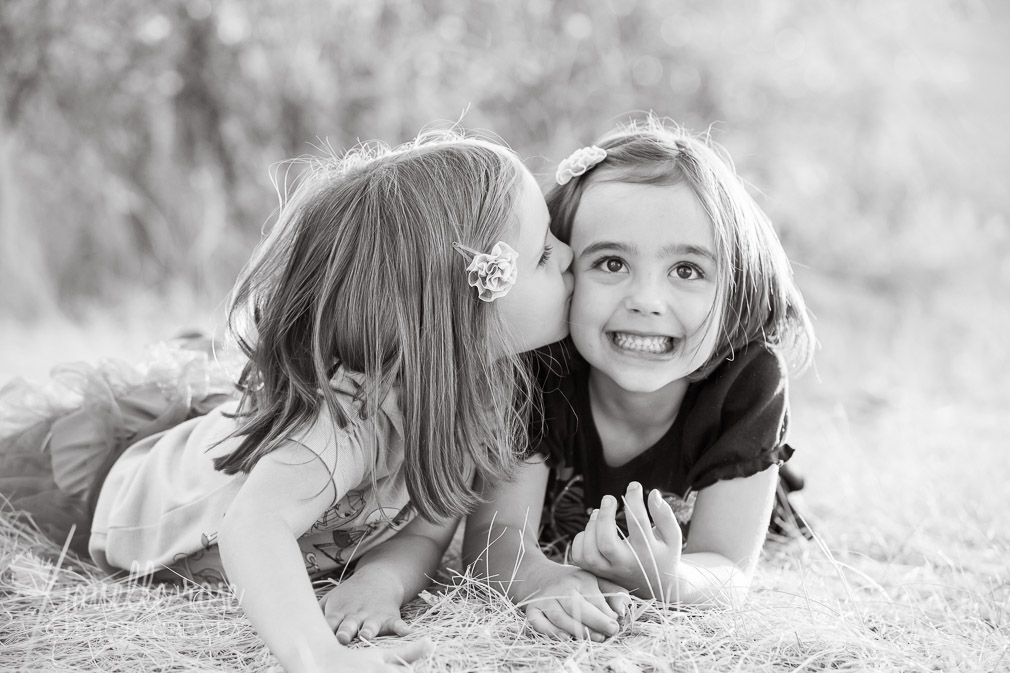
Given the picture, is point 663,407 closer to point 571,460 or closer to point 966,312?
point 571,460

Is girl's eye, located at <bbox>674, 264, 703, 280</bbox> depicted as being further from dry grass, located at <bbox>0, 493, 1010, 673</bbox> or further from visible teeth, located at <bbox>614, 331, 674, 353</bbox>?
dry grass, located at <bbox>0, 493, 1010, 673</bbox>

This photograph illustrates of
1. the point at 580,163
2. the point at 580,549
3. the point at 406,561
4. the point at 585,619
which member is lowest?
the point at 406,561

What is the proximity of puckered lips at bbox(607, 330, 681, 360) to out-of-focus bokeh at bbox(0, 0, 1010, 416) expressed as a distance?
2.98 meters

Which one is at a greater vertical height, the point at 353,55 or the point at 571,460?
the point at 353,55

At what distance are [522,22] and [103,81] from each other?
2378 millimetres

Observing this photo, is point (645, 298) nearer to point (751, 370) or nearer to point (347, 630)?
point (751, 370)

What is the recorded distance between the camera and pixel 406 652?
4.54 feet

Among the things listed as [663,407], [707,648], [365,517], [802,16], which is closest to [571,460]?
[663,407]

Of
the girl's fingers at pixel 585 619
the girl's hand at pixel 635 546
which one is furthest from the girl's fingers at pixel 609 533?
the girl's fingers at pixel 585 619

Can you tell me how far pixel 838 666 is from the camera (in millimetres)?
1523

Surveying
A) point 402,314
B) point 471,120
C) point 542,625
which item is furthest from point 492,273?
point 471,120

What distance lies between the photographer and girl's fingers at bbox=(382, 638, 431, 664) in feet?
4.51

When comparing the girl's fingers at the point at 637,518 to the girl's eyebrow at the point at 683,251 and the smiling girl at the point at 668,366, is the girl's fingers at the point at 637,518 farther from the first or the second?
the girl's eyebrow at the point at 683,251

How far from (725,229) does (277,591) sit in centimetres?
111
